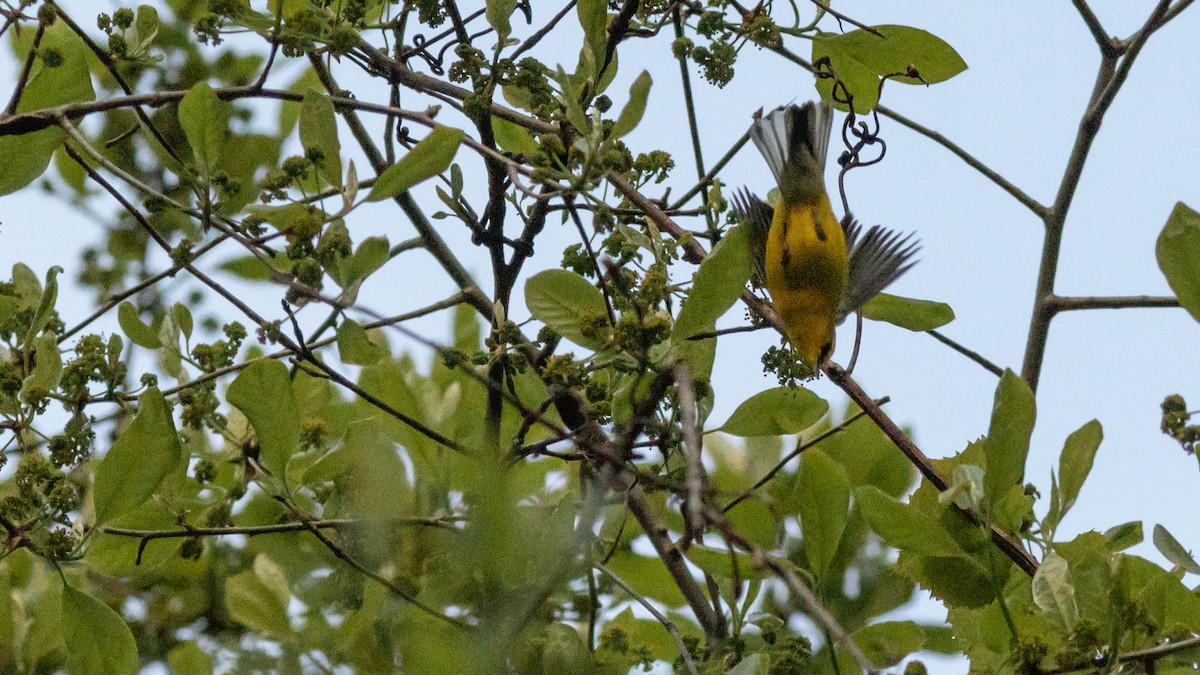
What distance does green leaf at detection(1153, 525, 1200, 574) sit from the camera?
5.32ft

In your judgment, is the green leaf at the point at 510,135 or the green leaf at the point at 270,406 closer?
the green leaf at the point at 270,406

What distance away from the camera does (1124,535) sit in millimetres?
1760

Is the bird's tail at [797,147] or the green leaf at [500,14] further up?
the bird's tail at [797,147]

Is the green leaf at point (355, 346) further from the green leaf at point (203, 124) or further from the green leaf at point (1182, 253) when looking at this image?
the green leaf at point (1182, 253)

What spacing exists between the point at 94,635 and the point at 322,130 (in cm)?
70

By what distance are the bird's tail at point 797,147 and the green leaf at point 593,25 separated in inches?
43.1

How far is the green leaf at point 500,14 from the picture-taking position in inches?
62.5

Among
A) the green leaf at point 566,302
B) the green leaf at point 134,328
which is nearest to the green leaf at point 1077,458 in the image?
the green leaf at point 566,302

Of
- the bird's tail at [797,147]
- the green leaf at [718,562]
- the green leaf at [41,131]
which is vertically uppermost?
the bird's tail at [797,147]

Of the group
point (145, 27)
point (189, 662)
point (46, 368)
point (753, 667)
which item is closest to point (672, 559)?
point (753, 667)

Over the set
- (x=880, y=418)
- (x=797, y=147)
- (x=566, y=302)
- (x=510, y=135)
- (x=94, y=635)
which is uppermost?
(x=797, y=147)

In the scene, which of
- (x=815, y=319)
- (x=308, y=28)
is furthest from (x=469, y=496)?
(x=815, y=319)

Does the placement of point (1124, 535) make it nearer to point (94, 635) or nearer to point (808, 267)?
point (808, 267)

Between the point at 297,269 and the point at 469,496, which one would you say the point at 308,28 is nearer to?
the point at 297,269
